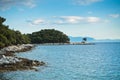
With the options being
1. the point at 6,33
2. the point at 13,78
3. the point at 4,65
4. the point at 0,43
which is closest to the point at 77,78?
the point at 13,78

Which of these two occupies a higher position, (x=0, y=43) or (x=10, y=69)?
(x=0, y=43)

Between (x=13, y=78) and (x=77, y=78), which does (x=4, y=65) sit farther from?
(x=77, y=78)

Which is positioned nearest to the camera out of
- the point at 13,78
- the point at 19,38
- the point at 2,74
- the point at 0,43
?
A: the point at 13,78

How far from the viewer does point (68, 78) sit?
39031mm

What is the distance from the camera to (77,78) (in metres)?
39.2

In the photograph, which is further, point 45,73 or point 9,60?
point 9,60

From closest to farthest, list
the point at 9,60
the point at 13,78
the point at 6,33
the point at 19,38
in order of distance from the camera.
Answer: the point at 13,78
the point at 9,60
the point at 6,33
the point at 19,38

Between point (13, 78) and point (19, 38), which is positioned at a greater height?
point (19, 38)

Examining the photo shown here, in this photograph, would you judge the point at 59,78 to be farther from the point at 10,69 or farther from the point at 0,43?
the point at 0,43

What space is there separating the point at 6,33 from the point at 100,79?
66.8 meters

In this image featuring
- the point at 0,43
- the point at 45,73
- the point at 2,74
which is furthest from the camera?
the point at 0,43

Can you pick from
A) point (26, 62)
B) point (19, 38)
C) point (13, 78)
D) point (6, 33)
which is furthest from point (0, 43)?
point (19, 38)

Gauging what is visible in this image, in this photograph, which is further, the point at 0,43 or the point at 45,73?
the point at 0,43

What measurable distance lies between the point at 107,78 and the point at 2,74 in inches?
692
